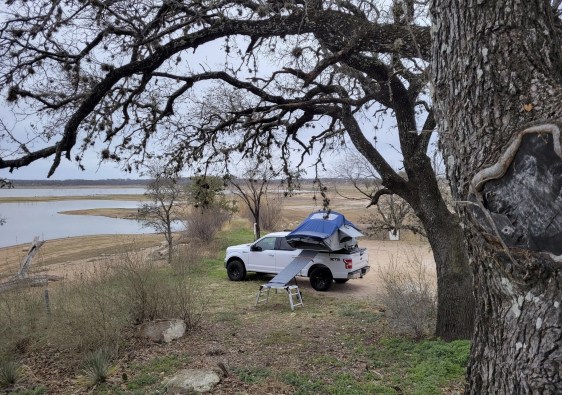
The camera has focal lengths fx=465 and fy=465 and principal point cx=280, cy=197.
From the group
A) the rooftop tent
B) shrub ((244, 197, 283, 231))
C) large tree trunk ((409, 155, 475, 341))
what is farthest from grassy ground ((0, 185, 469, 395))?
shrub ((244, 197, 283, 231))

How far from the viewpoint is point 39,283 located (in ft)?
32.3

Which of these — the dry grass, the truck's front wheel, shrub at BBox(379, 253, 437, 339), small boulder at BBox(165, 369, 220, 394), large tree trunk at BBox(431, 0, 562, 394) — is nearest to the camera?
large tree trunk at BBox(431, 0, 562, 394)

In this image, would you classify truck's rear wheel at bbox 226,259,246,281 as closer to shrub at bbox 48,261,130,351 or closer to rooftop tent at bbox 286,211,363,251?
rooftop tent at bbox 286,211,363,251

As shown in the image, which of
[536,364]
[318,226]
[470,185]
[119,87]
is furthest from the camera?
[318,226]

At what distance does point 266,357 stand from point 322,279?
23.3 ft

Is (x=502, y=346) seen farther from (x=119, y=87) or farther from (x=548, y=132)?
(x=119, y=87)

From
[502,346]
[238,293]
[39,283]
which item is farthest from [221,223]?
[502,346]

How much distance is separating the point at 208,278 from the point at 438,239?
34.0 feet

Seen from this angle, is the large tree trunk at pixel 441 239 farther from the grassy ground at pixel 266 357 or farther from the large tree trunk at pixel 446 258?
the grassy ground at pixel 266 357

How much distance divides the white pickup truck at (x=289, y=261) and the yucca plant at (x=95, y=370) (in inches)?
313

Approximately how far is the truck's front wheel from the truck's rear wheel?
2702 mm

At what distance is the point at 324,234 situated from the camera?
13.1m

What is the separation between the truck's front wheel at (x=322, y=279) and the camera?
14.1 meters

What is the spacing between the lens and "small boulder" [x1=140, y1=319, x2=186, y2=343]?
8.10 metres
